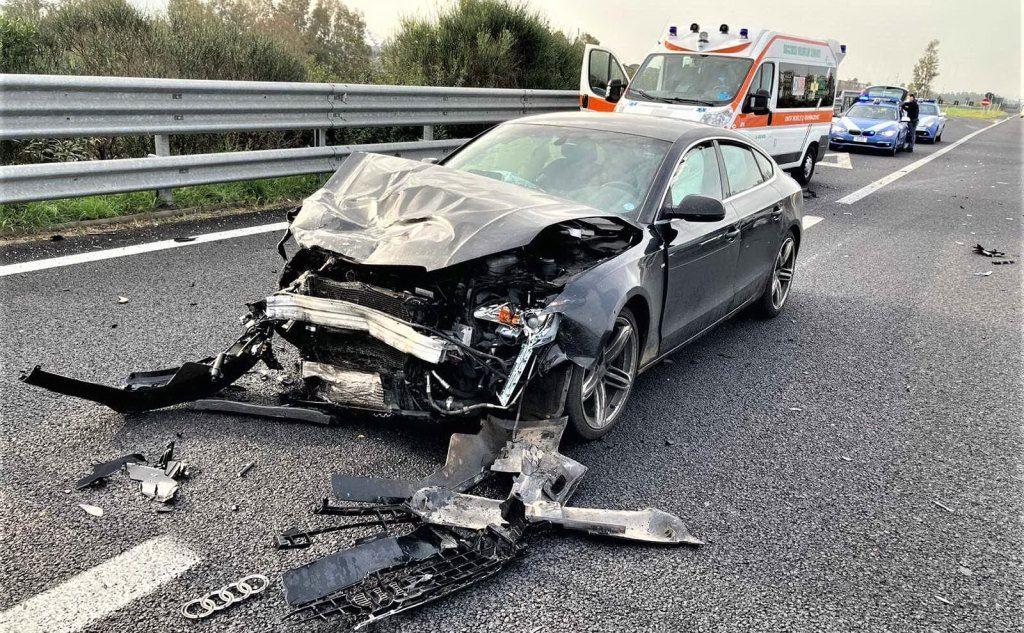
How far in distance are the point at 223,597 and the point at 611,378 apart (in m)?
2.20

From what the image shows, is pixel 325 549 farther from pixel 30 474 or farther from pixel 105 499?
pixel 30 474

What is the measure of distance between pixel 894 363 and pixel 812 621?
131 inches

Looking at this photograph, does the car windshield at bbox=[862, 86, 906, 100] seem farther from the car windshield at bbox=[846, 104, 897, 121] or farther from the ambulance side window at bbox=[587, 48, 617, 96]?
the ambulance side window at bbox=[587, 48, 617, 96]

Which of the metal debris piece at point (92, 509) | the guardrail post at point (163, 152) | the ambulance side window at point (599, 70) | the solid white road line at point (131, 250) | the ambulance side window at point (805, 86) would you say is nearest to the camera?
the metal debris piece at point (92, 509)

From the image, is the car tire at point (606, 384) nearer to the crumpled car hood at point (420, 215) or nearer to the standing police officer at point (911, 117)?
the crumpled car hood at point (420, 215)

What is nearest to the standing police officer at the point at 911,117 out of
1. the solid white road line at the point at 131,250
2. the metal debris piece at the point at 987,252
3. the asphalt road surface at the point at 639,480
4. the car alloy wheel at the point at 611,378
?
the metal debris piece at the point at 987,252

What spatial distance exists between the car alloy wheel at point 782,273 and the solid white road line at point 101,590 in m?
4.85

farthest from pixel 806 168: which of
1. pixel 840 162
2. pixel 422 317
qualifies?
pixel 422 317

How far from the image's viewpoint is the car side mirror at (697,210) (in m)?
4.46

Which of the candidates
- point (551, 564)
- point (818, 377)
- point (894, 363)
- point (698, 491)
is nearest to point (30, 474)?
point (551, 564)

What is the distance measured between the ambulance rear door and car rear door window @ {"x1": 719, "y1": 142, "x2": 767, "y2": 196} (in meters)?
8.17

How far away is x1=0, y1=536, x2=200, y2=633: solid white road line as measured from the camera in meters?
2.48

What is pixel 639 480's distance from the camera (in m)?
3.72

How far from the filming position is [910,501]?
3.76 m
